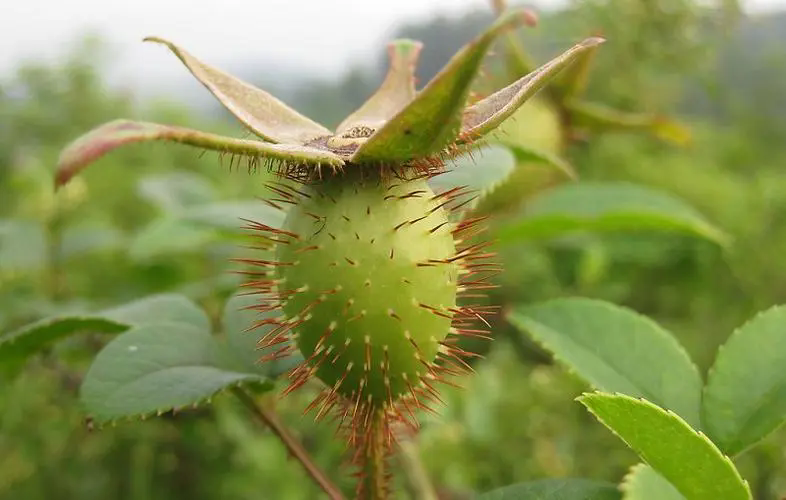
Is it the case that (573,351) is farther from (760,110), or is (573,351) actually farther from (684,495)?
(760,110)

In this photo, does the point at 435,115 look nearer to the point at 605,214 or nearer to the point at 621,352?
the point at 621,352

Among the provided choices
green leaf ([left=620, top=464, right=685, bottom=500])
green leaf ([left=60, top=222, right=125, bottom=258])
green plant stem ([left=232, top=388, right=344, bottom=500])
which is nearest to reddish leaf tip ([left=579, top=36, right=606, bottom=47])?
green leaf ([left=620, top=464, right=685, bottom=500])

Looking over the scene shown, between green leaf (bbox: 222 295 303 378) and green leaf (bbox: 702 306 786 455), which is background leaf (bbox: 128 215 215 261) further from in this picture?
green leaf (bbox: 702 306 786 455)

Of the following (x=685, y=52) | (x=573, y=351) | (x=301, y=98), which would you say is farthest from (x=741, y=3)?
(x=301, y=98)

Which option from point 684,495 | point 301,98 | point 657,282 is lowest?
point 657,282

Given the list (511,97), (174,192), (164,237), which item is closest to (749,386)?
(511,97)

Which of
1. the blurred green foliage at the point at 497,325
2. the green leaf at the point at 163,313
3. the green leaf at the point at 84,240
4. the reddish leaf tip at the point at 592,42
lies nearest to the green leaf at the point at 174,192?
the blurred green foliage at the point at 497,325
